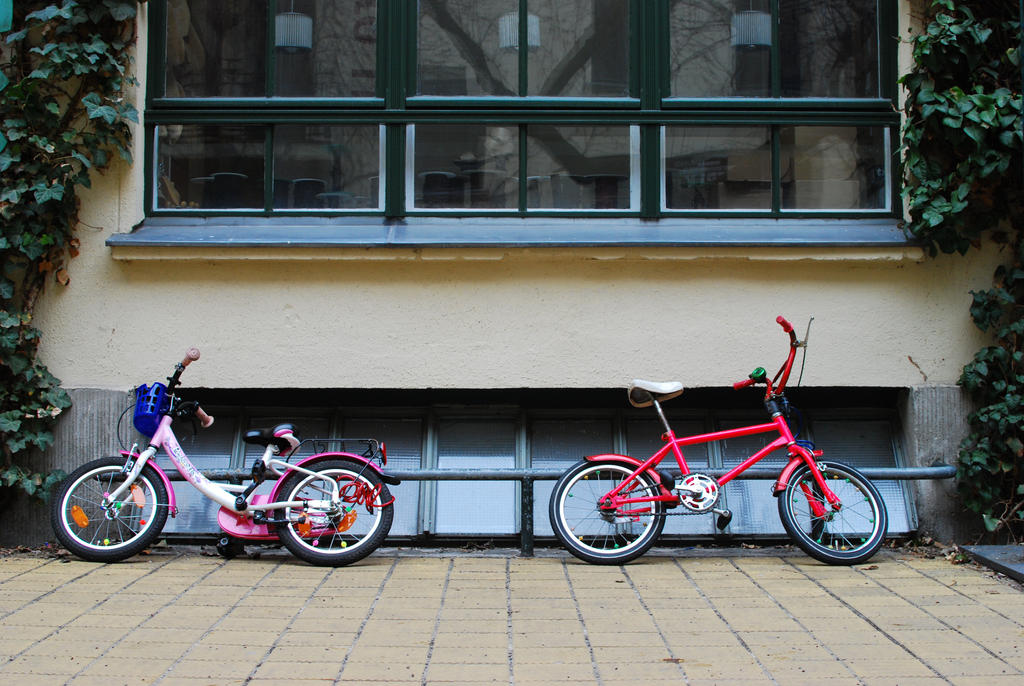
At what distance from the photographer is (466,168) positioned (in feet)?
21.6

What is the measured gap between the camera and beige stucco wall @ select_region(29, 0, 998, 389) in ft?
20.7

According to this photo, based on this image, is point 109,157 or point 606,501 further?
point 109,157

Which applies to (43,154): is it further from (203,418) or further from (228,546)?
(228,546)

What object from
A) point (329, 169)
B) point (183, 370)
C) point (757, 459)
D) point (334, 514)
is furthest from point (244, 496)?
point (757, 459)

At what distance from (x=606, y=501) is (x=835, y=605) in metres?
1.35

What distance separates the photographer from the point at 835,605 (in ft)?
16.3

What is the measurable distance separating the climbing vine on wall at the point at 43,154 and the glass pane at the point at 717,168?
341cm

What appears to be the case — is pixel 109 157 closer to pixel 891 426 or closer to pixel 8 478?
pixel 8 478

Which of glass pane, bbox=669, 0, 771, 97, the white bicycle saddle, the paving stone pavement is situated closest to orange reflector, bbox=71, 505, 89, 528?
the paving stone pavement

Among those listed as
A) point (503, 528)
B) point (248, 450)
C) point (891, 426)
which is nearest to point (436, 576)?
point (503, 528)

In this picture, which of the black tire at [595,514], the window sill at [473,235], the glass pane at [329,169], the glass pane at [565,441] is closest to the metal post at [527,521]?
the black tire at [595,514]

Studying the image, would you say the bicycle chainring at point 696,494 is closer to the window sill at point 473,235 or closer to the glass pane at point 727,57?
the window sill at point 473,235

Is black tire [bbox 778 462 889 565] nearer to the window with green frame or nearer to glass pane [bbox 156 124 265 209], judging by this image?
the window with green frame

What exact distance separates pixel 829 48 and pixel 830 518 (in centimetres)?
304
